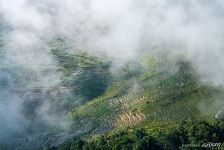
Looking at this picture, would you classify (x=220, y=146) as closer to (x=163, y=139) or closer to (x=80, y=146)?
(x=163, y=139)

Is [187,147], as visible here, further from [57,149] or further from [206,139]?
[57,149]

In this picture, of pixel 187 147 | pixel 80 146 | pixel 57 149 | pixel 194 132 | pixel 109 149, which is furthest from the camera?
pixel 57 149

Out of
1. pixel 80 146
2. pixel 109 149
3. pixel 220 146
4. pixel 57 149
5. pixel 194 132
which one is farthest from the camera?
pixel 57 149

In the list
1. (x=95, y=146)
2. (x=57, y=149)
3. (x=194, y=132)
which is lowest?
(x=57, y=149)

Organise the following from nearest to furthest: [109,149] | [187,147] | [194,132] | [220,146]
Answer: [220,146]
[187,147]
[194,132]
[109,149]

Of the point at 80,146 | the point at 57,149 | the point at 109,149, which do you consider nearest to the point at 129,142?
the point at 109,149

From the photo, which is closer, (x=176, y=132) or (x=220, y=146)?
(x=220, y=146)

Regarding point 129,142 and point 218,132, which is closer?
point 218,132

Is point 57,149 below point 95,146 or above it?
below

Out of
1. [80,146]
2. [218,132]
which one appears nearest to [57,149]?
[80,146]
